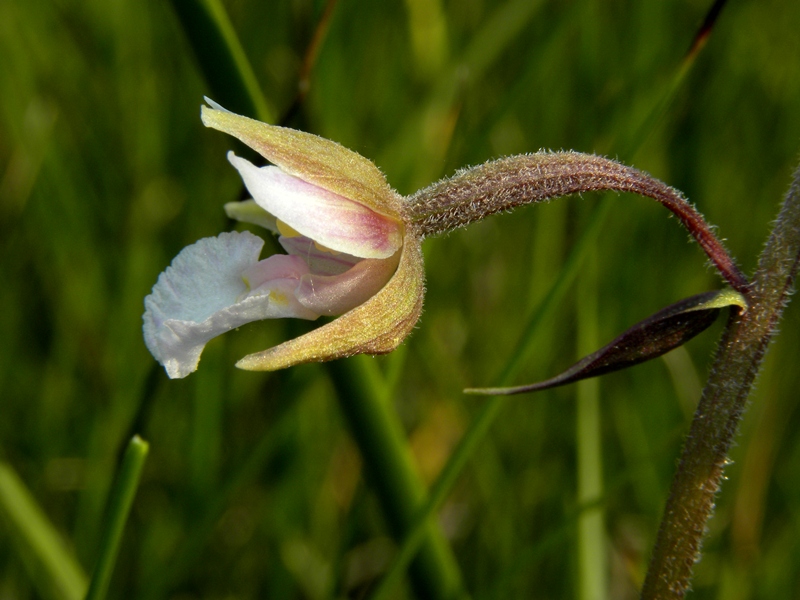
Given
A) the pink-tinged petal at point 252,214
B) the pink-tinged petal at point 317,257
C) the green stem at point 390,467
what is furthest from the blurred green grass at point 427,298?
the pink-tinged petal at point 317,257

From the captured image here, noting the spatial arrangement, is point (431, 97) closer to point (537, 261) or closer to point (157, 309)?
point (537, 261)

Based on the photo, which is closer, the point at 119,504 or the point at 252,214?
the point at 119,504

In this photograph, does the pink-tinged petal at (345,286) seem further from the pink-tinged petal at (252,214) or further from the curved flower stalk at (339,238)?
the pink-tinged petal at (252,214)

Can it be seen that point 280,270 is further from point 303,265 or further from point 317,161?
point 317,161

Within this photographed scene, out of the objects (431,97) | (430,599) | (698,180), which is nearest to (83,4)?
(431,97)

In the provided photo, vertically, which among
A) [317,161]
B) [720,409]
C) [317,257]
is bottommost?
[720,409]

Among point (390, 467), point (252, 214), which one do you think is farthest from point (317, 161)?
point (390, 467)
